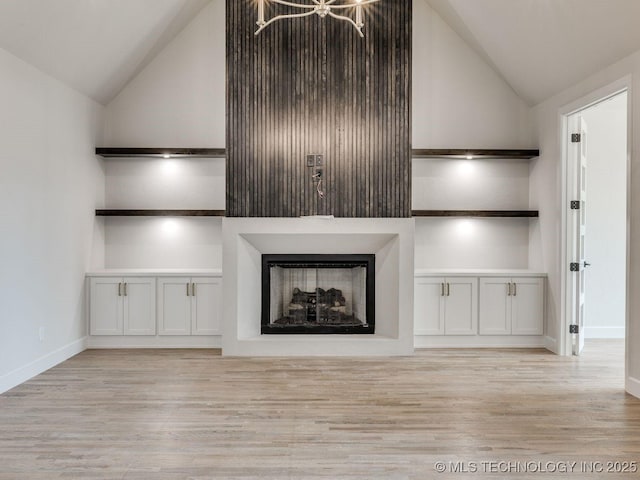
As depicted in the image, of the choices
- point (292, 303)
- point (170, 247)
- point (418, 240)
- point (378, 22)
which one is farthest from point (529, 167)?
point (170, 247)

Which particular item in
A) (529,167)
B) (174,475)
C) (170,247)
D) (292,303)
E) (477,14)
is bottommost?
(174,475)

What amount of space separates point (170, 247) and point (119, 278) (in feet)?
2.28

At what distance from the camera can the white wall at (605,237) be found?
6.12m

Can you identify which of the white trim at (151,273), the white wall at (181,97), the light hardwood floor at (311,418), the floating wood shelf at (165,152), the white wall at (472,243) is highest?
the white wall at (181,97)

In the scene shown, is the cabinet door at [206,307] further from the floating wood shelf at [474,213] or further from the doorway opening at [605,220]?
the doorway opening at [605,220]

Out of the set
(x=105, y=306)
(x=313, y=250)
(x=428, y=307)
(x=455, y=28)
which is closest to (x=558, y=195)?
(x=428, y=307)

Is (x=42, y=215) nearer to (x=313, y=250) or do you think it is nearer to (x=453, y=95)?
(x=313, y=250)

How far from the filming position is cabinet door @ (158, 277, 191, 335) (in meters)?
5.41

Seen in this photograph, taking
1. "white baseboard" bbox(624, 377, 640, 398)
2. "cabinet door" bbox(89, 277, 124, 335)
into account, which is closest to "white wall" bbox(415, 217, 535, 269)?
"white baseboard" bbox(624, 377, 640, 398)

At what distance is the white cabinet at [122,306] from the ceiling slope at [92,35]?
202cm

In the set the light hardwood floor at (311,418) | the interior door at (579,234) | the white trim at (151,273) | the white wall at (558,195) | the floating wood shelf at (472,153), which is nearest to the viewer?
the light hardwood floor at (311,418)

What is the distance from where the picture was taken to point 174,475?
2.64 m

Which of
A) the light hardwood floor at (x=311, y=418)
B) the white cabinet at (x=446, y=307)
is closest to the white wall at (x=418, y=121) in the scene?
the white cabinet at (x=446, y=307)

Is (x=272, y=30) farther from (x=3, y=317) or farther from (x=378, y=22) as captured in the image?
(x=3, y=317)
